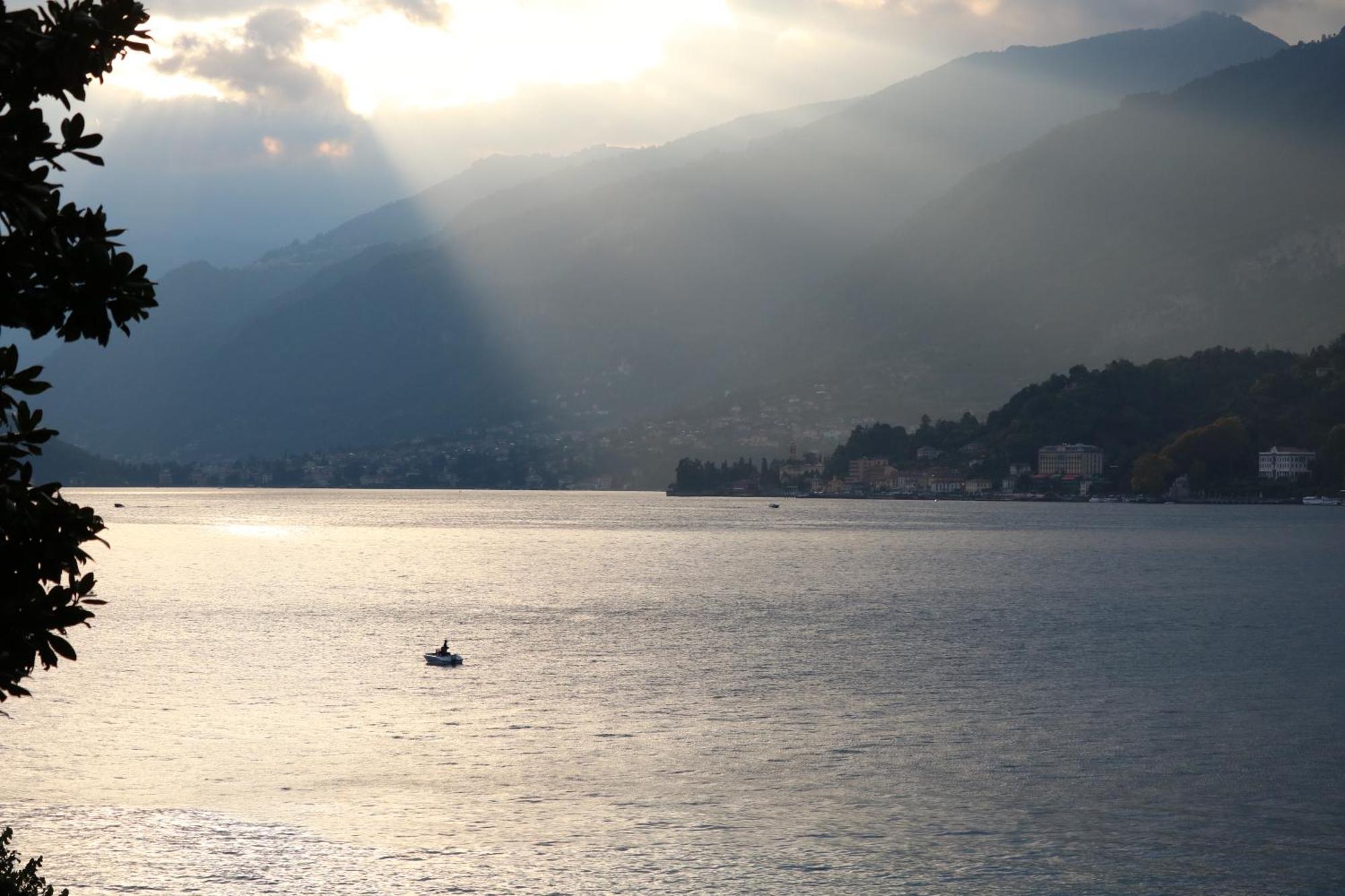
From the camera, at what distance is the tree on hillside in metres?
9.58

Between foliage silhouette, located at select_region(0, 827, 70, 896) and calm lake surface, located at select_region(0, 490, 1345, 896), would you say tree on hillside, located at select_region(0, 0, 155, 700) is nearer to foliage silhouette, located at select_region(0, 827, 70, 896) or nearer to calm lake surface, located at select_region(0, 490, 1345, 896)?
foliage silhouette, located at select_region(0, 827, 70, 896)

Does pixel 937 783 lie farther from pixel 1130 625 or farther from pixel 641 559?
pixel 641 559

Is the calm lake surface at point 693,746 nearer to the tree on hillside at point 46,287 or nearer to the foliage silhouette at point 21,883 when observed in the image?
the foliage silhouette at point 21,883

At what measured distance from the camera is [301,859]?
30.6m

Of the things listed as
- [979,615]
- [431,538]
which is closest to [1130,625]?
[979,615]

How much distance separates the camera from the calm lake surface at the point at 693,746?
100 ft

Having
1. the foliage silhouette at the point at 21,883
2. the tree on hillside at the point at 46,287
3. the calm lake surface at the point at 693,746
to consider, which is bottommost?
the calm lake surface at the point at 693,746

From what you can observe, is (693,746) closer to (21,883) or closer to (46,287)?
(21,883)

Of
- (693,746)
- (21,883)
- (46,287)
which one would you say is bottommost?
(693,746)

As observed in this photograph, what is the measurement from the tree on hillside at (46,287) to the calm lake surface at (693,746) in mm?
20180

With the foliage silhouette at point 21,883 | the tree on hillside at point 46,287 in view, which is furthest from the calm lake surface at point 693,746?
the tree on hillside at point 46,287

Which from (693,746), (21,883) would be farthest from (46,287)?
(693,746)

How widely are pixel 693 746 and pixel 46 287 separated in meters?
34.7

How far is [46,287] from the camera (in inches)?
386
